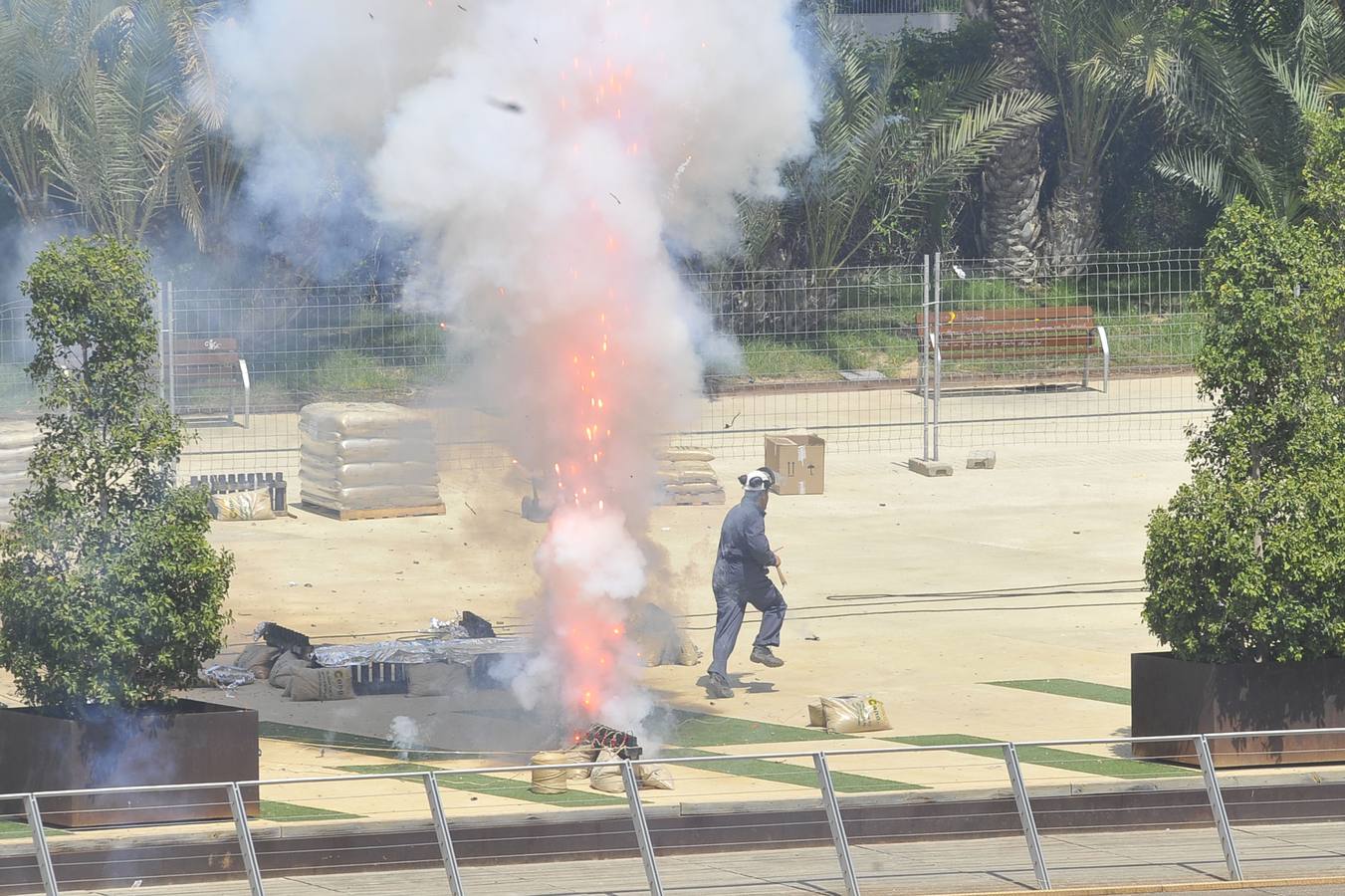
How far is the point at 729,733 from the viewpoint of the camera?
14820 millimetres

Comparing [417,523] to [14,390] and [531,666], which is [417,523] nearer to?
[14,390]

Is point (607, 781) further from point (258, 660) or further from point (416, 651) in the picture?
point (258, 660)

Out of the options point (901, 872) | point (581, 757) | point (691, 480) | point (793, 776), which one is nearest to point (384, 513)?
point (691, 480)

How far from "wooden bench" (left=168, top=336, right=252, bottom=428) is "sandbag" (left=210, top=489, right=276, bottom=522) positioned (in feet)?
10.3

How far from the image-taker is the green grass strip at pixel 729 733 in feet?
47.7

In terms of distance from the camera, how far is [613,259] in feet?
47.4

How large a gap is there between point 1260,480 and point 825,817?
385cm

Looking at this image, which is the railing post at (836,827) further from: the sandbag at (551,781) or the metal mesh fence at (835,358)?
the metal mesh fence at (835,358)

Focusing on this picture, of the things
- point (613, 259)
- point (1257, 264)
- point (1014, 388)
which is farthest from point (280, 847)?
point (1014, 388)

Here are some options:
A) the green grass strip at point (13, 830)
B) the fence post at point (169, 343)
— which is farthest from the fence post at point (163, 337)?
the green grass strip at point (13, 830)

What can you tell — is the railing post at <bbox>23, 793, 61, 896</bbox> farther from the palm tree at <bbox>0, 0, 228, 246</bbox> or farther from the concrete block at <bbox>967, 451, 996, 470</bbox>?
the palm tree at <bbox>0, 0, 228, 246</bbox>

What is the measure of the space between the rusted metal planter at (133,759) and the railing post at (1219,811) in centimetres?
514

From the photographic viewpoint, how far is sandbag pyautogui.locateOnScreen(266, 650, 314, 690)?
16141 mm

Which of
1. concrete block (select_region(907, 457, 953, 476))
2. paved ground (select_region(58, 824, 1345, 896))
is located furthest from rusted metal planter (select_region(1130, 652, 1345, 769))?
concrete block (select_region(907, 457, 953, 476))
